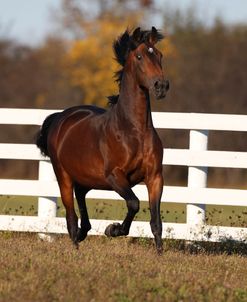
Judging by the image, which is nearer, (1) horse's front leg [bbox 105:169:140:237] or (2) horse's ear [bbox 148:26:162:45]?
(1) horse's front leg [bbox 105:169:140:237]

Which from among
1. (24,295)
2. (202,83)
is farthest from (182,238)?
(202,83)

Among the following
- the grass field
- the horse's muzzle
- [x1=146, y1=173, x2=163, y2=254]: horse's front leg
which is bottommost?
the grass field

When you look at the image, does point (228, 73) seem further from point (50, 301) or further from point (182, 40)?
point (50, 301)

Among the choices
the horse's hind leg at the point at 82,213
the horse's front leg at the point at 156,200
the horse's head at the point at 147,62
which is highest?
the horse's head at the point at 147,62

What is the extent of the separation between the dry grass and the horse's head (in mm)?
1651

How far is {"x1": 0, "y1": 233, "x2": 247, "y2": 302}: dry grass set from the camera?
24.2ft

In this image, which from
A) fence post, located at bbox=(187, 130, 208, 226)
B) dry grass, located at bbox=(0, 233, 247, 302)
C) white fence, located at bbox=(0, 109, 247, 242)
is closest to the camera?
dry grass, located at bbox=(0, 233, 247, 302)

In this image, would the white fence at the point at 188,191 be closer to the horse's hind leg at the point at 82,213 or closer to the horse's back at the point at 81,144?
the horse's hind leg at the point at 82,213

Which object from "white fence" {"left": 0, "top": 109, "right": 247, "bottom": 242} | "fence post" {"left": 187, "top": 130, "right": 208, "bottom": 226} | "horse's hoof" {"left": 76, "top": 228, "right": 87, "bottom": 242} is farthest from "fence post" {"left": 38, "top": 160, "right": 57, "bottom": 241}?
"fence post" {"left": 187, "top": 130, "right": 208, "bottom": 226}

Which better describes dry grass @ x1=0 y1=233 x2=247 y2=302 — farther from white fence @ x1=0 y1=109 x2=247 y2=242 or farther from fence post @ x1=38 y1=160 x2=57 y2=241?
fence post @ x1=38 y1=160 x2=57 y2=241

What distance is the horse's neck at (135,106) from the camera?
9.79 meters

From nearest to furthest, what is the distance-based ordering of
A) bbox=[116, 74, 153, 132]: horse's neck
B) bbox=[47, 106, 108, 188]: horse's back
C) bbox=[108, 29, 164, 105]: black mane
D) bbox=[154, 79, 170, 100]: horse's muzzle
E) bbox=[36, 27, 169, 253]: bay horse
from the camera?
bbox=[154, 79, 170, 100]: horse's muzzle < bbox=[36, 27, 169, 253]: bay horse < bbox=[116, 74, 153, 132]: horse's neck < bbox=[108, 29, 164, 105]: black mane < bbox=[47, 106, 108, 188]: horse's back

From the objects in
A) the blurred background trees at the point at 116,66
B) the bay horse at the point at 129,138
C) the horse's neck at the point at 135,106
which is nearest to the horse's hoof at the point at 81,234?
the bay horse at the point at 129,138

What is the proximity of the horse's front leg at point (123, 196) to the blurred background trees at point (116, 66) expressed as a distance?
16.0m
